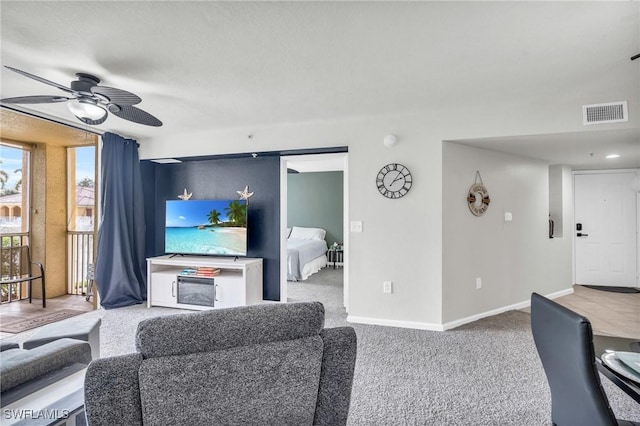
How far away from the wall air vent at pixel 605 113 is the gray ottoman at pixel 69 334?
4363 mm

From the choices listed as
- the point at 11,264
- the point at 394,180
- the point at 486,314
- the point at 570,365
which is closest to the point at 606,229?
the point at 486,314

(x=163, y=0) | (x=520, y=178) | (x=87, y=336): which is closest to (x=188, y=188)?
(x=87, y=336)

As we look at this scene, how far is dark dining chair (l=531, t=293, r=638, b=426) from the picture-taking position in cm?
109

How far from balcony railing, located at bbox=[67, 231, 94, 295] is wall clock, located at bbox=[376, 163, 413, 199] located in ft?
14.6

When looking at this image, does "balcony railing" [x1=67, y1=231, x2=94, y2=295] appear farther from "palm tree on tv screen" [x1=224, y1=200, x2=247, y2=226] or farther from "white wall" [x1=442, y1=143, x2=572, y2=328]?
"white wall" [x1=442, y1=143, x2=572, y2=328]

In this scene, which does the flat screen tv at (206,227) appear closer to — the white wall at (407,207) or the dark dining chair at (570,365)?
the white wall at (407,207)

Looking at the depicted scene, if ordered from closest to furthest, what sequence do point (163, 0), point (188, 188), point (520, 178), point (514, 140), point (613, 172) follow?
point (163, 0) < point (514, 140) < point (520, 178) < point (188, 188) < point (613, 172)

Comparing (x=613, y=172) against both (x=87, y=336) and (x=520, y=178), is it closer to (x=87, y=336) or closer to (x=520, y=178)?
(x=520, y=178)

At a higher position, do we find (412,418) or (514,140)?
(514,140)

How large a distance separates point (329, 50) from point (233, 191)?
281 cm

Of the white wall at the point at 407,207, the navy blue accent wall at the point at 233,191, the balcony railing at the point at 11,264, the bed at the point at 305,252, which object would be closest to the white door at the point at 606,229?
the white wall at the point at 407,207

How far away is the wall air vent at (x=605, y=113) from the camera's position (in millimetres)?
3000

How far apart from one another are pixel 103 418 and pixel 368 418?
1.51 m

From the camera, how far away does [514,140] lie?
3.52 metres
